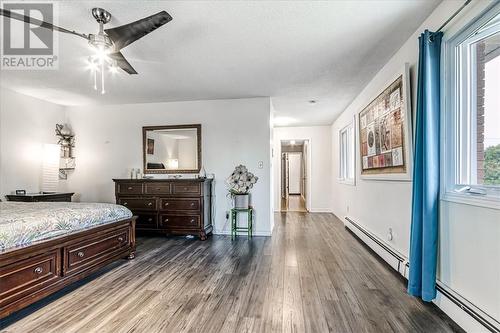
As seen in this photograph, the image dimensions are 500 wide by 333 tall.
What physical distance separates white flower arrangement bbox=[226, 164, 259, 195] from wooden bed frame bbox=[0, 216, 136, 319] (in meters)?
1.81

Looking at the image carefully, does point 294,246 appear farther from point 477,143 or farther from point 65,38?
point 65,38

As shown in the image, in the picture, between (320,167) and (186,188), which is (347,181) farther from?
(186,188)

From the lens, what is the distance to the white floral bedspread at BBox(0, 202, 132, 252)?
1824 millimetres

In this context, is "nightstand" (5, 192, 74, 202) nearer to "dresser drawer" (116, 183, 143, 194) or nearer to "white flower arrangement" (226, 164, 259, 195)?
"dresser drawer" (116, 183, 143, 194)

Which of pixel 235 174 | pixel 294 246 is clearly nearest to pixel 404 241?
pixel 294 246

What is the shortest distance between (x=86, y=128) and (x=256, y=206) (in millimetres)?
3616

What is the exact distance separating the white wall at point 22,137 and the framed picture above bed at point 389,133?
17.3 feet

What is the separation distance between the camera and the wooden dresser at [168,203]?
4.11m

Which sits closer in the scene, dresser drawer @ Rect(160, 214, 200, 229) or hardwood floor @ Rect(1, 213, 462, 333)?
hardwood floor @ Rect(1, 213, 462, 333)

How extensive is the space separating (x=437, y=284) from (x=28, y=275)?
3.15m

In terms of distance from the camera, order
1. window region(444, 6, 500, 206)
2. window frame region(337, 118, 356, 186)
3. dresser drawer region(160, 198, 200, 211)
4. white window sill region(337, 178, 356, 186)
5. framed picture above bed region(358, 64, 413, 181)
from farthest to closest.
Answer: window frame region(337, 118, 356, 186) < white window sill region(337, 178, 356, 186) < dresser drawer region(160, 198, 200, 211) < framed picture above bed region(358, 64, 413, 181) < window region(444, 6, 500, 206)

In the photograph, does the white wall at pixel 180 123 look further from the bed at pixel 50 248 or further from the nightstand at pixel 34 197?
the bed at pixel 50 248

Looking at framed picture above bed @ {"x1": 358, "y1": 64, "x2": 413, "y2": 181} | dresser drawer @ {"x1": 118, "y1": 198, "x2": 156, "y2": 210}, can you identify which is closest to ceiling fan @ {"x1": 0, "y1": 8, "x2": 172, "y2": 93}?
framed picture above bed @ {"x1": 358, "y1": 64, "x2": 413, "y2": 181}

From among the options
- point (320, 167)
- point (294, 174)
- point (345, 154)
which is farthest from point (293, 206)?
point (294, 174)
